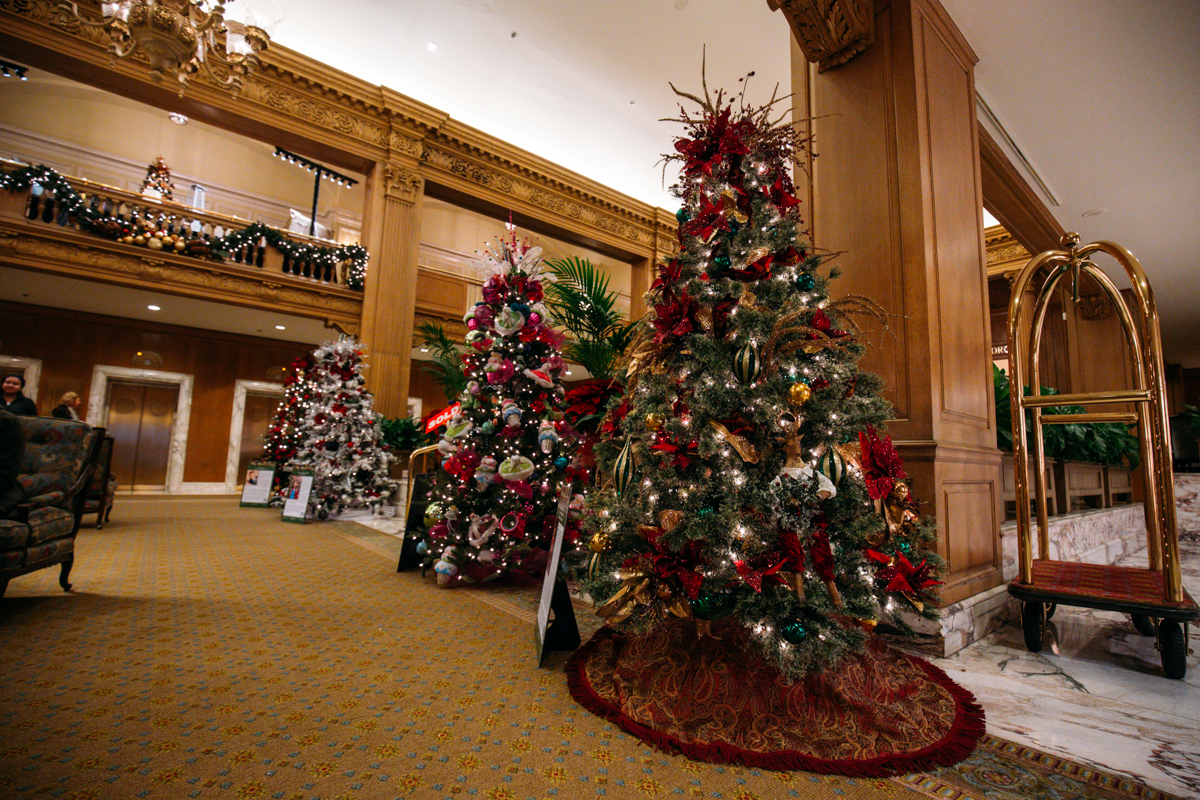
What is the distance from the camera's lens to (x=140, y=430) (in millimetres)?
9914

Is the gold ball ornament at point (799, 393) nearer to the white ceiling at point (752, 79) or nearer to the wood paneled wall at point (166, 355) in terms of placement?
the white ceiling at point (752, 79)

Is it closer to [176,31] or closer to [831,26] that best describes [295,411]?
[176,31]

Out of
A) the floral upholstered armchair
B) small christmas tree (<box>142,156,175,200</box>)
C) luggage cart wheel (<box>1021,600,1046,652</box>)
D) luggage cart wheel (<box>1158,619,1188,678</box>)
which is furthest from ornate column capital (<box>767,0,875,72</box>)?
small christmas tree (<box>142,156,175,200</box>)

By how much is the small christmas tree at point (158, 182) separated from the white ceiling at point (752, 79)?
3707 mm

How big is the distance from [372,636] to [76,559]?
9.68ft

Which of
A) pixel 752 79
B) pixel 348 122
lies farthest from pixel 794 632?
pixel 348 122

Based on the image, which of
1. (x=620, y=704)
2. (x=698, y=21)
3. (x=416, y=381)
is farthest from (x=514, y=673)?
(x=416, y=381)

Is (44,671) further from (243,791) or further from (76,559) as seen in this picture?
(76,559)

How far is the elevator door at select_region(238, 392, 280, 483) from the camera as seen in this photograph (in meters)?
10.8

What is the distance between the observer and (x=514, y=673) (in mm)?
1809

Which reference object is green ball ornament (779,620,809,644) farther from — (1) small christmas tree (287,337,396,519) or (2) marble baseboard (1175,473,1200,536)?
(2) marble baseboard (1175,473,1200,536)

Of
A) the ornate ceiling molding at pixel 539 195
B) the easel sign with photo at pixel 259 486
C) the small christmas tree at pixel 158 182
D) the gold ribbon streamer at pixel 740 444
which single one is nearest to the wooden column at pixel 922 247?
the gold ribbon streamer at pixel 740 444

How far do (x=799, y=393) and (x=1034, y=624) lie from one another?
5.48 feet

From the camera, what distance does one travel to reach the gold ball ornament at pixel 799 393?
1486mm
